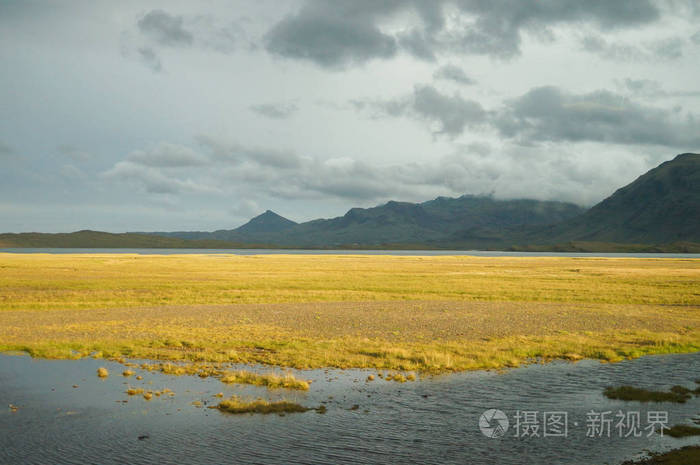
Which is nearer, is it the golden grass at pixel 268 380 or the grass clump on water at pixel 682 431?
the grass clump on water at pixel 682 431

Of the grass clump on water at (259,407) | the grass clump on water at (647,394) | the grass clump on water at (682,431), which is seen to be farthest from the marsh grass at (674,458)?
the grass clump on water at (259,407)

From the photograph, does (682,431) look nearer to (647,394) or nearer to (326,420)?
(647,394)

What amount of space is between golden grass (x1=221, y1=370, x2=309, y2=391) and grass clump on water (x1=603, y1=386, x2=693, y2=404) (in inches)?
526

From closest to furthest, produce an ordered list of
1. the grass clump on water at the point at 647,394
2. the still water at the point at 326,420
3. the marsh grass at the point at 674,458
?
the marsh grass at the point at 674,458, the still water at the point at 326,420, the grass clump on water at the point at 647,394

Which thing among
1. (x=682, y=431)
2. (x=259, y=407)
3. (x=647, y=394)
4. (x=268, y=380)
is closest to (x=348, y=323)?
(x=268, y=380)

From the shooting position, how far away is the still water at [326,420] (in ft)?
48.9

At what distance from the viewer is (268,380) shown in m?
22.2

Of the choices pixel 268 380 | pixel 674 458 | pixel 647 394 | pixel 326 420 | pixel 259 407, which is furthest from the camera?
pixel 268 380

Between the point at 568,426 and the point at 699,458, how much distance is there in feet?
14.0

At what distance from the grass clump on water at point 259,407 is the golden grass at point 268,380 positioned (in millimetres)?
2441

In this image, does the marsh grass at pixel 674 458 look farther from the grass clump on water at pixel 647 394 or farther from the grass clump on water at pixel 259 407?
the grass clump on water at pixel 259 407

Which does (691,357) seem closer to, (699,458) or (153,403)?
(699,458)

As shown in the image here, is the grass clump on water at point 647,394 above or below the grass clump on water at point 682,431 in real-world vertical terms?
below

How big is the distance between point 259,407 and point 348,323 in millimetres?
19647
